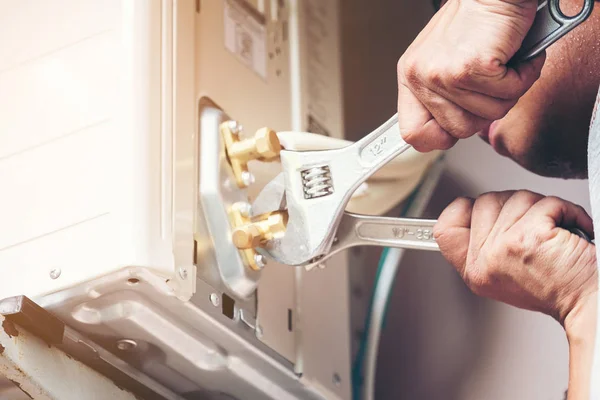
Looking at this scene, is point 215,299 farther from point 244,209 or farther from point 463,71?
point 463,71

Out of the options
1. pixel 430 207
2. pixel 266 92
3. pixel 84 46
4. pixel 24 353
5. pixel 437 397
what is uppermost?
pixel 84 46

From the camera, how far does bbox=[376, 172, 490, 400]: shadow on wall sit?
119cm

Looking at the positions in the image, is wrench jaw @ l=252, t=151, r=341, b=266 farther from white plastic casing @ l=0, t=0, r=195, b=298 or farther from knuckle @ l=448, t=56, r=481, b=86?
knuckle @ l=448, t=56, r=481, b=86

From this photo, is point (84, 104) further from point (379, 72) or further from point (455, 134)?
point (379, 72)

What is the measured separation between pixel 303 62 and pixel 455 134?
510 millimetres

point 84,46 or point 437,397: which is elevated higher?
point 84,46

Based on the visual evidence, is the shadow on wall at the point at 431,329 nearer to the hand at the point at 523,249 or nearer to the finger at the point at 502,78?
the hand at the point at 523,249

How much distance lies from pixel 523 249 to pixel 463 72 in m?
0.15

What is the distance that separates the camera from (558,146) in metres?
0.95

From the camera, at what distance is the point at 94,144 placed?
80cm

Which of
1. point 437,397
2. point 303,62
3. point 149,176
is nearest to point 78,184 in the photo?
point 149,176

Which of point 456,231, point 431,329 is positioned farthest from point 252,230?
point 431,329

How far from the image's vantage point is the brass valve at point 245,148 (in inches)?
34.1

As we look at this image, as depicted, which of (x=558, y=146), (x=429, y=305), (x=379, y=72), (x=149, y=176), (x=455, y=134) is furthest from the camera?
(x=379, y=72)
